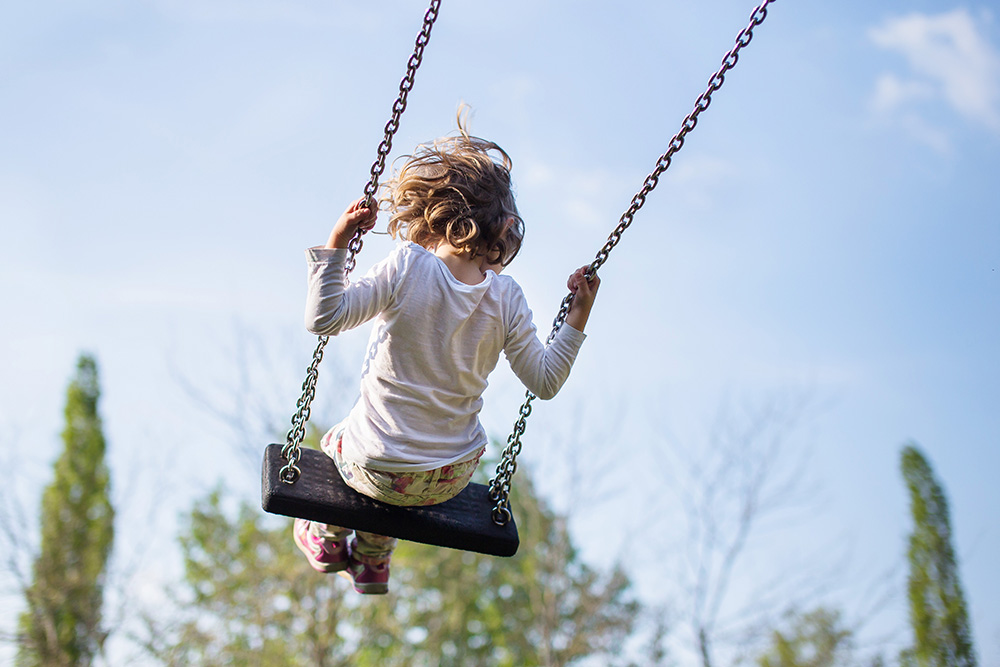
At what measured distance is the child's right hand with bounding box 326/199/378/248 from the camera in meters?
2.16

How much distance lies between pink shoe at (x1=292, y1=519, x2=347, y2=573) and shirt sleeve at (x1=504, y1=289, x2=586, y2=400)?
893 mm

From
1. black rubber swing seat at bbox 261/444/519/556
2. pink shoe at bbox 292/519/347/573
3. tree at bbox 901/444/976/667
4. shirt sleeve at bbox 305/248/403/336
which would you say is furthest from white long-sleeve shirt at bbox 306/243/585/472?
tree at bbox 901/444/976/667

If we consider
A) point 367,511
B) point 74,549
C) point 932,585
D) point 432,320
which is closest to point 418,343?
point 432,320

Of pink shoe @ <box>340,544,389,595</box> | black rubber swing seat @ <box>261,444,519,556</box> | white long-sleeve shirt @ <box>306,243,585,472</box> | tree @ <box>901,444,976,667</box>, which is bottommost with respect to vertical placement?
pink shoe @ <box>340,544,389,595</box>

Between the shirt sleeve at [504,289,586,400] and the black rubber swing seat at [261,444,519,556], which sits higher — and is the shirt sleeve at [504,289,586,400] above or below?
above

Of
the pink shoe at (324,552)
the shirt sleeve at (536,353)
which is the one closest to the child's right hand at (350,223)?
the shirt sleeve at (536,353)

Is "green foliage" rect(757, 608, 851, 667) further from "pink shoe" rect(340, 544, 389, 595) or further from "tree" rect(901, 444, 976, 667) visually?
"pink shoe" rect(340, 544, 389, 595)

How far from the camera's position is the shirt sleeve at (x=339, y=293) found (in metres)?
2.08

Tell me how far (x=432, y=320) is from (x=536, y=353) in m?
0.35

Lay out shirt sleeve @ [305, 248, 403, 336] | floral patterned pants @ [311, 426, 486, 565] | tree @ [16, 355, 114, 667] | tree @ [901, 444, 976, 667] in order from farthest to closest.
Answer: tree @ [901, 444, 976, 667] → tree @ [16, 355, 114, 667] → floral patterned pants @ [311, 426, 486, 565] → shirt sleeve @ [305, 248, 403, 336]

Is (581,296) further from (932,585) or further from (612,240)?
(932,585)

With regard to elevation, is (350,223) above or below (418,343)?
above

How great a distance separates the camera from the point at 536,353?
7.96ft

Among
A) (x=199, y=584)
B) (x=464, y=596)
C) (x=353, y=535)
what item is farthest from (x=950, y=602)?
(x=353, y=535)
